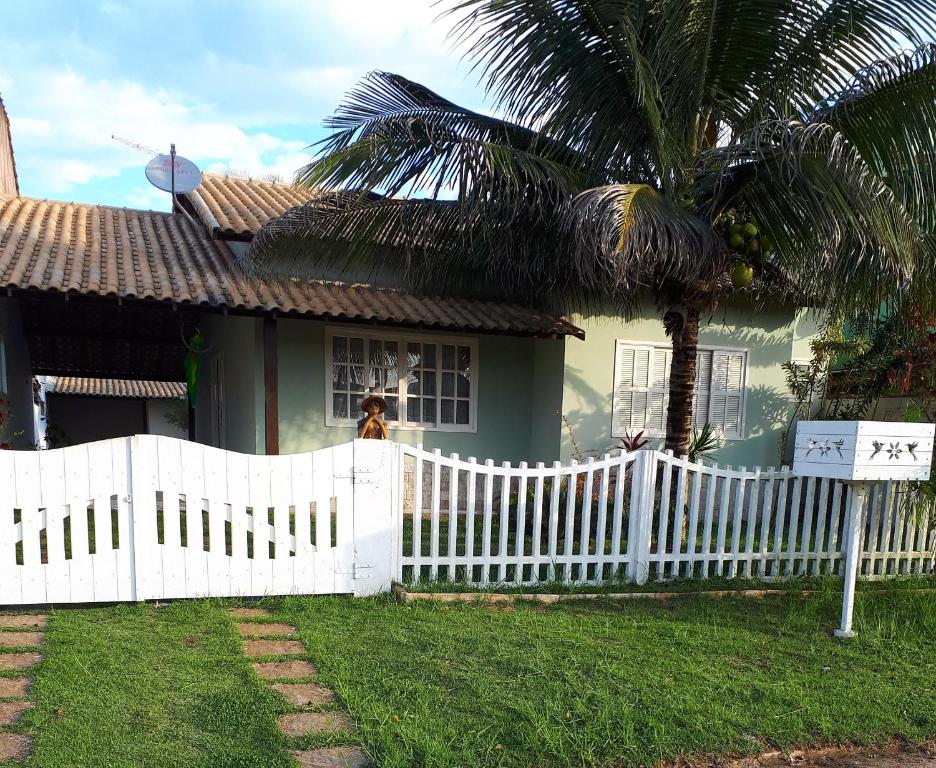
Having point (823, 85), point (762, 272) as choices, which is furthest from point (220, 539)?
point (823, 85)

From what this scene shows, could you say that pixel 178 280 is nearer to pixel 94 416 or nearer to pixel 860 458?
pixel 860 458

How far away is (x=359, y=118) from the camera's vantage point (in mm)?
6449

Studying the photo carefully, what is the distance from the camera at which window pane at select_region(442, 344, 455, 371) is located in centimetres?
959

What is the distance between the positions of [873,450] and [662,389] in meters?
5.20

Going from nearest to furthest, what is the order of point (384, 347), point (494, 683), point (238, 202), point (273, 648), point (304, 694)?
point (304, 694) < point (494, 683) < point (273, 648) < point (384, 347) < point (238, 202)

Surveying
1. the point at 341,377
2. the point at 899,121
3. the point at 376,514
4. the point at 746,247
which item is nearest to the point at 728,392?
the point at 746,247

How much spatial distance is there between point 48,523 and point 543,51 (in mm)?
5614

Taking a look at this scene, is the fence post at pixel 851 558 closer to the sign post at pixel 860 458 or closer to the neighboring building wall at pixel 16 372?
the sign post at pixel 860 458

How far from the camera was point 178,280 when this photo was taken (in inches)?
305

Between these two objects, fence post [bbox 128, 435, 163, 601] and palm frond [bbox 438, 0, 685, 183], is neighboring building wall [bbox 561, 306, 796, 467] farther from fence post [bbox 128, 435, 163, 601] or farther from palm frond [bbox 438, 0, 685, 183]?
fence post [bbox 128, 435, 163, 601]

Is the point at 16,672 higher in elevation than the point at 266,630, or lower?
higher

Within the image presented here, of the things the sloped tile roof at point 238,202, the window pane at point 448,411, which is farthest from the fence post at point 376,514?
the window pane at point 448,411

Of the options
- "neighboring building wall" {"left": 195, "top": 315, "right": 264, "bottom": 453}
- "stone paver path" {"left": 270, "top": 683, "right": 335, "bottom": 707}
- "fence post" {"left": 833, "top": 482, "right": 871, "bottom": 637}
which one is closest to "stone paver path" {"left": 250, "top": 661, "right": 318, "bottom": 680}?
"stone paver path" {"left": 270, "top": 683, "right": 335, "bottom": 707}

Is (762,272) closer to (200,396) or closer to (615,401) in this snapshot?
(615,401)
